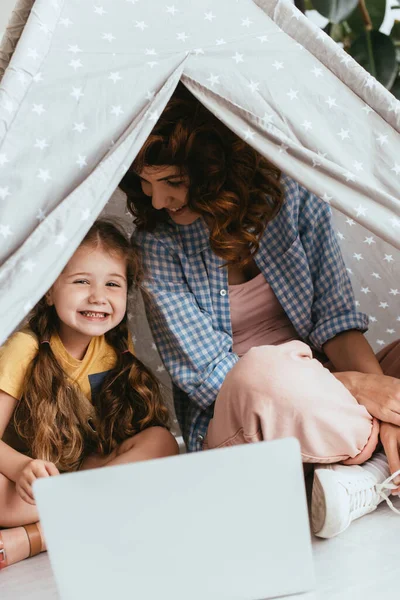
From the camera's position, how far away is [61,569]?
0.88m

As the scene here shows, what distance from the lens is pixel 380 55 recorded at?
7.24 feet

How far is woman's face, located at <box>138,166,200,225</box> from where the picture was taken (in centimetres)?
131

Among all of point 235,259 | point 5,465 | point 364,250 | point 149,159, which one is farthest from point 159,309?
point 364,250

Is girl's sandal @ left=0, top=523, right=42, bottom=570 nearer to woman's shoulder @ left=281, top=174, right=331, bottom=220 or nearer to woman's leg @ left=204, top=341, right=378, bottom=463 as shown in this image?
woman's leg @ left=204, top=341, right=378, bottom=463

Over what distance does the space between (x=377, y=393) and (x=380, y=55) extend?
138 centimetres

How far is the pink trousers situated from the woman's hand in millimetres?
26

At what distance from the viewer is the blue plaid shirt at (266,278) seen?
1431 mm

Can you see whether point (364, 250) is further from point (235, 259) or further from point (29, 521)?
point (29, 521)

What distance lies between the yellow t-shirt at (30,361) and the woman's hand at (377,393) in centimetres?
50

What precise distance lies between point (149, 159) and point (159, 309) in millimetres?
306

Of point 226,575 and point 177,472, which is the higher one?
point 177,472

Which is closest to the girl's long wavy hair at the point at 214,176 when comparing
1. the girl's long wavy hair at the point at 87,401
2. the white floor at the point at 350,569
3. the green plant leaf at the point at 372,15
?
the girl's long wavy hair at the point at 87,401

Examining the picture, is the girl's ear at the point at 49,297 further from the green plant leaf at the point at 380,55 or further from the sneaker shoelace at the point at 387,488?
the green plant leaf at the point at 380,55

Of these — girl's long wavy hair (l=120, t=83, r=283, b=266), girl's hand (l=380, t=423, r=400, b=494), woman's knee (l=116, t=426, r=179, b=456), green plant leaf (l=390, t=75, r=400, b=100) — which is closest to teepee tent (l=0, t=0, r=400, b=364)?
girl's long wavy hair (l=120, t=83, r=283, b=266)
